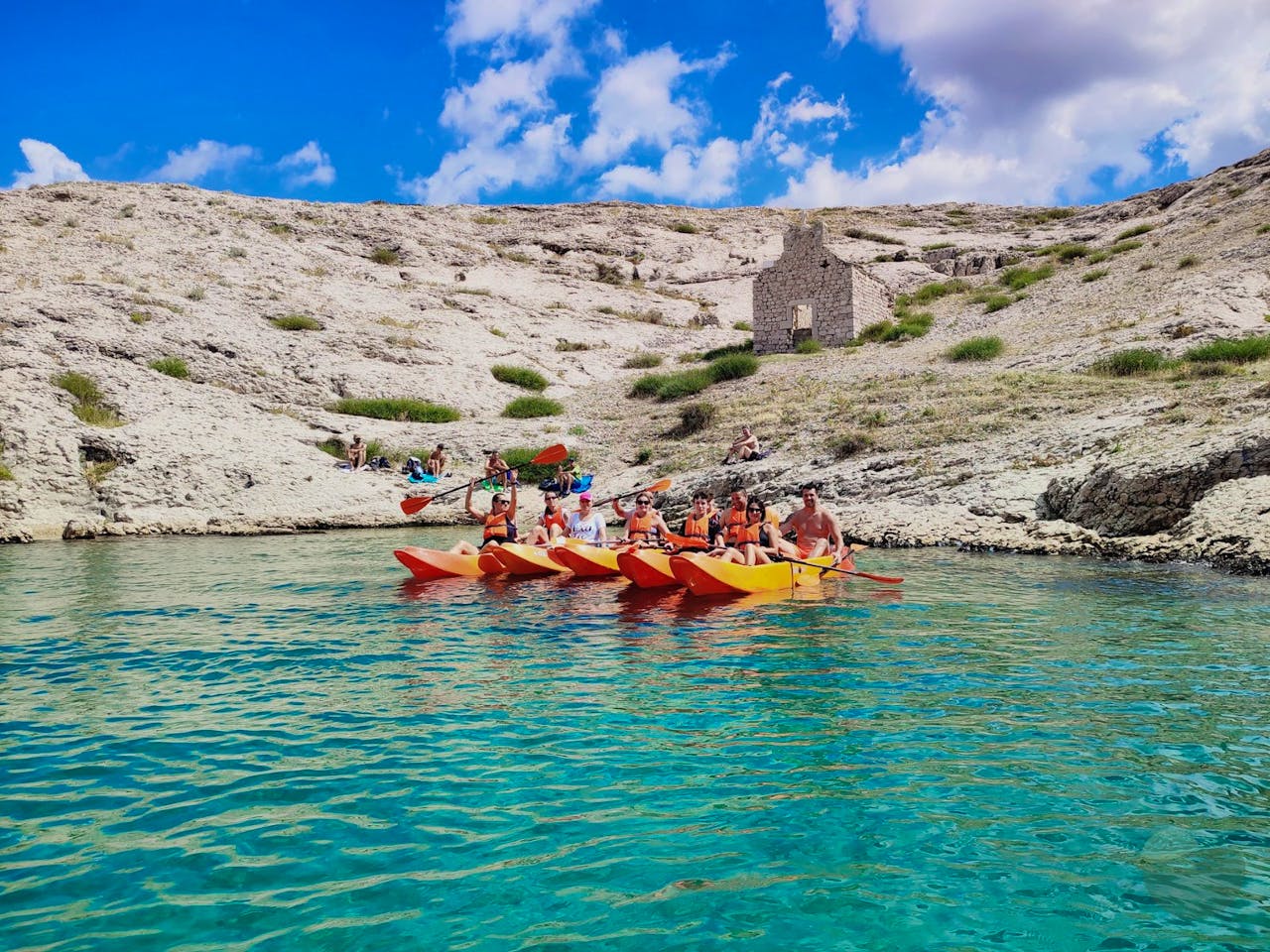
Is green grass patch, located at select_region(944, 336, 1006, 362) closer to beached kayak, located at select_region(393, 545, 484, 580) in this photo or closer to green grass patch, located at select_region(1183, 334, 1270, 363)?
green grass patch, located at select_region(1183, 334, 1270, 363)

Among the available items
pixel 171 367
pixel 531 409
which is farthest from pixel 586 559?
pixel 171 367

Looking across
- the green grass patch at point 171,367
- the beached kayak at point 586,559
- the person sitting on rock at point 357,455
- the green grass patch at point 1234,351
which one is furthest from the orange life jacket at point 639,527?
the green grass patch at point 171,367

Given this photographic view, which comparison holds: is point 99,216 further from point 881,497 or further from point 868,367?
point 881,497

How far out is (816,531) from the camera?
38.6ft

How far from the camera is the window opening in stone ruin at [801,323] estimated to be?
30.2 metres

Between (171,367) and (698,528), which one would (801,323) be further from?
(698,528)

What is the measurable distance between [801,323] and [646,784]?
27511 mm

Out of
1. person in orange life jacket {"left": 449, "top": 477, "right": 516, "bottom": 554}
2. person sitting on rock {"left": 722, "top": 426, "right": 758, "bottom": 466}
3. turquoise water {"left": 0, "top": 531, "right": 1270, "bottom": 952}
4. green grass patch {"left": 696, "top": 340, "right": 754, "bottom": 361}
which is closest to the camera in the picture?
turquoise water {"left": 0, "top": 531, "right": 1270, "bottom": 952}

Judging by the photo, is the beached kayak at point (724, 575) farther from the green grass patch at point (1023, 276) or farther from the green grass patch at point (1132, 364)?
the green grass patch at point (1023, 276)

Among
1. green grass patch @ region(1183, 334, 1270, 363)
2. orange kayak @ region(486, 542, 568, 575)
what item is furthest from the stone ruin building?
orange kayak @ region(486, 542, 568, 575)

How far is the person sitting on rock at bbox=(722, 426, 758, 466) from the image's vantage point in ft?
64.6

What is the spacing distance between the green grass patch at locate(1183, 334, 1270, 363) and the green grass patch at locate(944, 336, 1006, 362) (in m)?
5.57

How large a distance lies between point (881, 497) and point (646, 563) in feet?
25.4

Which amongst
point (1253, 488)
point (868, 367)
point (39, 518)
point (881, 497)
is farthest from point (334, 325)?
point (1253, 488)
